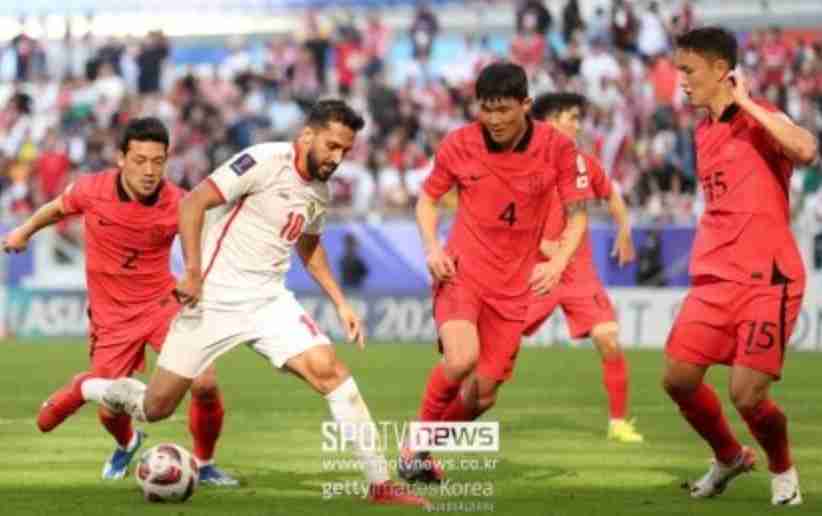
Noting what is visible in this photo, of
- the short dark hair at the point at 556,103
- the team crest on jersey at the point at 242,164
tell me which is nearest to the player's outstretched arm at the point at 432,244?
the team crest on jersey at the point at 242,164

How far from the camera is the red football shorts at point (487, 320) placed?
10.8 meters

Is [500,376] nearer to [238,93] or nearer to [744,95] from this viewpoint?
[744,95]

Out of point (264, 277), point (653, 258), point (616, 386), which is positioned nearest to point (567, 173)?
point (264, 277)

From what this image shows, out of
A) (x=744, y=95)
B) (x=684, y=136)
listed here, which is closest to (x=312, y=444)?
(x=744, y=95)

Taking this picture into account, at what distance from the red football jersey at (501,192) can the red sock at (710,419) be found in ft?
3.93

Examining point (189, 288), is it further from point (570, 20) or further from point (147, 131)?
point (570, 20)

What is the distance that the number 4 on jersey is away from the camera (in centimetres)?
1074

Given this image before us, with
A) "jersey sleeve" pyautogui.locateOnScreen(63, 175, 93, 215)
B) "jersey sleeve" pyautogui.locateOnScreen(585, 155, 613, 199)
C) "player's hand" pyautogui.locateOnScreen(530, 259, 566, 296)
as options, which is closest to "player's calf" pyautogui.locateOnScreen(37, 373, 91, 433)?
"jersey sleeve" pyautogui.locateOnScreen(63, 175, 93, 215)

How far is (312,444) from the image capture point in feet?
43.8

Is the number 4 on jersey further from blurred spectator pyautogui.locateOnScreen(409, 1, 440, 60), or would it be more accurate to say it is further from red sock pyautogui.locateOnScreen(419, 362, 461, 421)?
blurred spectator pyautogui.locateOnScreen(409, 1, 440, 60)

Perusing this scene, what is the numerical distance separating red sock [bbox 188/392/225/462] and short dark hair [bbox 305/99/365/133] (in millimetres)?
1942

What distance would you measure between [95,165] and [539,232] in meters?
20.5

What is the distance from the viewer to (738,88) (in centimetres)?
962

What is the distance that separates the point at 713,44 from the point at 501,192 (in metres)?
1.51
